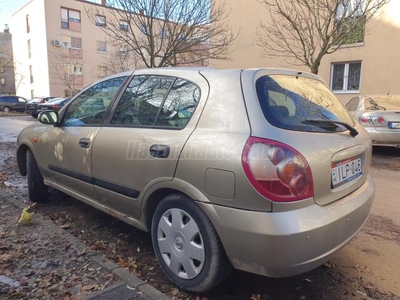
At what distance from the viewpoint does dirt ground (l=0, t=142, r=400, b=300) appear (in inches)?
96.6

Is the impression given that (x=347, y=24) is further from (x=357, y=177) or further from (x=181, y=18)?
(x=357, y=177)

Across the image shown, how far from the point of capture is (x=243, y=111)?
2180 mm

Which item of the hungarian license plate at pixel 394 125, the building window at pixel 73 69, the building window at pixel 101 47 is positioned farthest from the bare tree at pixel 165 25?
the building window at pixel 101 47

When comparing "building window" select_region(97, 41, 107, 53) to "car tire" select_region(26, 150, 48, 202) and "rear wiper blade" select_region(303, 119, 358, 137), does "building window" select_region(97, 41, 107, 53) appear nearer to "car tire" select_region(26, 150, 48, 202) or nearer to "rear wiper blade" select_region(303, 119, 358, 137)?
"car tire" select_region(26, 150, 48, 202)

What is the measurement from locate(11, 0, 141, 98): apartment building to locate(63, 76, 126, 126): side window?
3112cm

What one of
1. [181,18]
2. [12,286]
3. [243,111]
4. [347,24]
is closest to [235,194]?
[243,111]

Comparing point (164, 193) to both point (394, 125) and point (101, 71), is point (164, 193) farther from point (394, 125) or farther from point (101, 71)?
point (101, 71)

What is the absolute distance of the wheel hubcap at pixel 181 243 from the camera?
2.29 metres

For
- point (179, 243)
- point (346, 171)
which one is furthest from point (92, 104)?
point (346, 171)

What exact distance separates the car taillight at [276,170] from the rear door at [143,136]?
0.55m

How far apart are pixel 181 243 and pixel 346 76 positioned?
15.5 meters

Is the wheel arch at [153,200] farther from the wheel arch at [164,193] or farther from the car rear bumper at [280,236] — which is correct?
the car rear bumper at [280,236]

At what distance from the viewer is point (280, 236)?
193 centimetres

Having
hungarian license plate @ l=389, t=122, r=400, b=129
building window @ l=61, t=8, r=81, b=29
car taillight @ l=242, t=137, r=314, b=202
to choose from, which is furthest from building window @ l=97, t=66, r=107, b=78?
car taillight @ l=242, t=137, r=314, b=202
